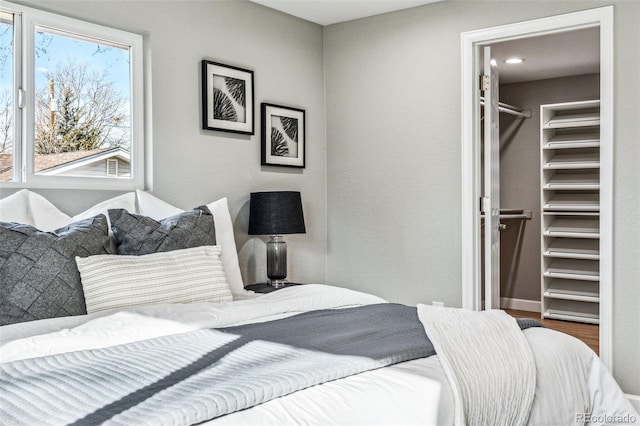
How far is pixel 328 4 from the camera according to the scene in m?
4.08

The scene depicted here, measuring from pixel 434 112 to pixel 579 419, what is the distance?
2.35 metres

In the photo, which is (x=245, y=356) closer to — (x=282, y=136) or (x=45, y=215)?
(x=45, y=215)

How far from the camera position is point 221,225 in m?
3.34

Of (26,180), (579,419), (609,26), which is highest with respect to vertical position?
(609,26)

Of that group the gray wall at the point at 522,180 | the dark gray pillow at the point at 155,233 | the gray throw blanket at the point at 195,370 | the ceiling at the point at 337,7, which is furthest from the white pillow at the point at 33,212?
the gray wall at the point at 522,180

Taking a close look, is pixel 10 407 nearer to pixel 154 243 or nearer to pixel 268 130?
pixel 154 243

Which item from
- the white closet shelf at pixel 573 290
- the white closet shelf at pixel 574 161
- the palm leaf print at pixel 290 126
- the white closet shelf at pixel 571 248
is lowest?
the white closet shelf at pixel 573 290

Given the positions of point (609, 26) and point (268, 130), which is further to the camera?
point (268, 130)

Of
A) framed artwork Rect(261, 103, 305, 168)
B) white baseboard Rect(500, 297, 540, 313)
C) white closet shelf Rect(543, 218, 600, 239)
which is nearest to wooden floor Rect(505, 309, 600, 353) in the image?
white baseboard Rect(500, 297, 540, 313)

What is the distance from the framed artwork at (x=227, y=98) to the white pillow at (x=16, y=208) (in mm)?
1250

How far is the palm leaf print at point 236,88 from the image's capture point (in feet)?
12.7

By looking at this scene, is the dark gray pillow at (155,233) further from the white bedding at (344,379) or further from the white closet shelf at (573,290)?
the white closet shelf at (573,290)

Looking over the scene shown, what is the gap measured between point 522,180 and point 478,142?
266cm

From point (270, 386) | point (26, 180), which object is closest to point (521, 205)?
point (26, 180)
